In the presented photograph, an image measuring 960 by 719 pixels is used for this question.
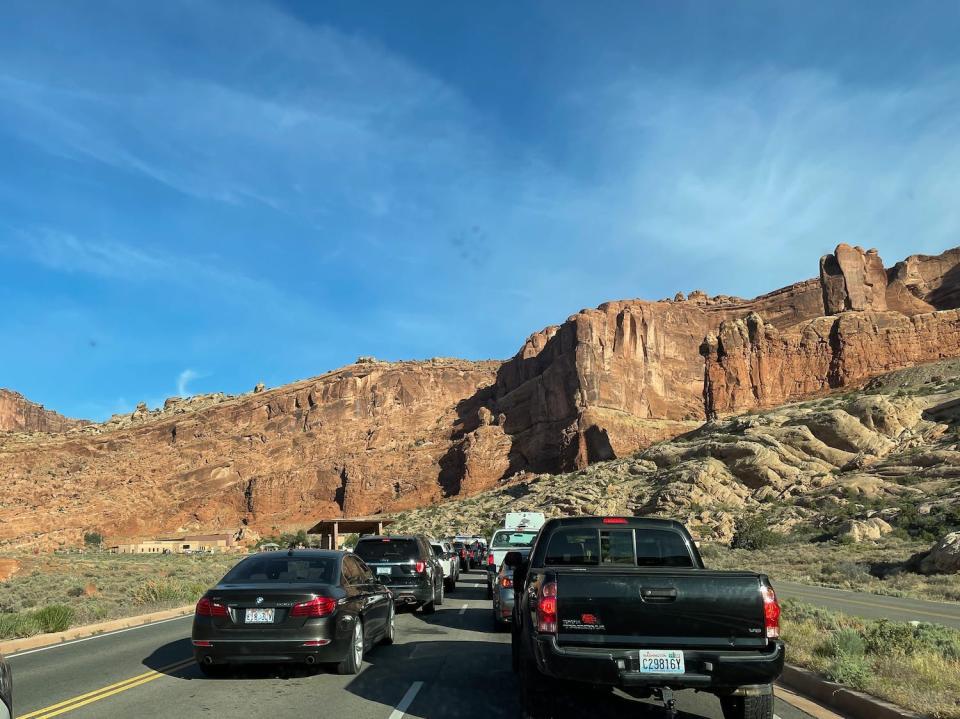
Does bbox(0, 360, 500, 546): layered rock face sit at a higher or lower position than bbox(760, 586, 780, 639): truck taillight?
higher

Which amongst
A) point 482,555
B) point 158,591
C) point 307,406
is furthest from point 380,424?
point 158,591

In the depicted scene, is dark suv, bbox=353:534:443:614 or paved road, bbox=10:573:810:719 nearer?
paved road, bbox=10:573:810:719

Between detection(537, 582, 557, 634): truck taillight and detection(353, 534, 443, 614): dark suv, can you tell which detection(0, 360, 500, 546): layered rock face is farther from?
detection(537, 582, 557, 634): truck taillight

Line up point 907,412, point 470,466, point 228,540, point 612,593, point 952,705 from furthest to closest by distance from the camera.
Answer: point 470,466, point 228,540, point 907,412, point 952,705, point 612,593

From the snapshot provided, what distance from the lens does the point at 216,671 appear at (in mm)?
9922

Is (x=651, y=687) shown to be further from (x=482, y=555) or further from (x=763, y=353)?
(x=763, y=353)

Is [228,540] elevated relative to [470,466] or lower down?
lower down

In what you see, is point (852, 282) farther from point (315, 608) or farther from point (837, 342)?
point (315, 608)

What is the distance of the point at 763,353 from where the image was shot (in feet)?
336

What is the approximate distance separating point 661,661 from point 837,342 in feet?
340

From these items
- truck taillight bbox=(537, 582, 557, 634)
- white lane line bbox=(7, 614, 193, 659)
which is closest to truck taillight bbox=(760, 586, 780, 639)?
truck taillight bbox=(537, 582, 557, 634)

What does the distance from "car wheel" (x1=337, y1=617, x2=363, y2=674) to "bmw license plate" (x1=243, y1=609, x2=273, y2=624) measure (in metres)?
1.10

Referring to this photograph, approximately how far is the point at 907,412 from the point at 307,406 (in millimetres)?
84828

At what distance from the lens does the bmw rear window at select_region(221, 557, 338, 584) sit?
32.9ft
